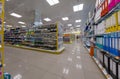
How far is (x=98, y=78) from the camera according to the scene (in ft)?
6.37

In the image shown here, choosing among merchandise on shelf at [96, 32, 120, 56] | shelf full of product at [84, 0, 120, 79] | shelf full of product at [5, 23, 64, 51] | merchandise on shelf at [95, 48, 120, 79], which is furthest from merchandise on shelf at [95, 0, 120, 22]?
shelf full of product at [5, 23, 64, 51]

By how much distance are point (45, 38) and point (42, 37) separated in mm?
303

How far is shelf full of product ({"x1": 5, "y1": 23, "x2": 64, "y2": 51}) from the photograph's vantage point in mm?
5023

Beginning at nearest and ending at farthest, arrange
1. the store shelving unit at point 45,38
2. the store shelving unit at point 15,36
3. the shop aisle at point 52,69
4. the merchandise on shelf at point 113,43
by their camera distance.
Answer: the merchandise on shelf at point 113,43
the shop aisle at point 52,69
the store shelving unit at point 45,38
the store shelving unit at point 15,36

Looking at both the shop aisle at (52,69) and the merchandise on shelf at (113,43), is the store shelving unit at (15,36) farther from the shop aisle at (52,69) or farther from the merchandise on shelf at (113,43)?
the merchandise on shelf at (113,43)

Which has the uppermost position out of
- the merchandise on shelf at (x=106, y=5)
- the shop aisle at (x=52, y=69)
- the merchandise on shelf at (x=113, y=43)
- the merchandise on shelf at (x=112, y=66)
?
the merchandise on shelf at (x=106, y=5)

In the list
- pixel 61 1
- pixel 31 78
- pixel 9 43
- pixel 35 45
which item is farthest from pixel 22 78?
pixel 9 43

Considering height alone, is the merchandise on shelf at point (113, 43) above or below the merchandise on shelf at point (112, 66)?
above

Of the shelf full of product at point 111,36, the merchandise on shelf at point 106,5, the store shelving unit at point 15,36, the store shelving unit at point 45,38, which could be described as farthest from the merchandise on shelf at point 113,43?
the store shelving unit at point 15,36

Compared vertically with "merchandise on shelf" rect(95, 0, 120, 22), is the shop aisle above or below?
below

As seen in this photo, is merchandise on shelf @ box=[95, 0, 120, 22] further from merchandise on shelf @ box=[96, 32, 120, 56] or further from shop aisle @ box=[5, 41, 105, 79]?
shop aisle @ box=[5, 41, 105, 79]

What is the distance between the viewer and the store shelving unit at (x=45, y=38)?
497cm

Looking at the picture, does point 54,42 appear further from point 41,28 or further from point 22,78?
point 22,78

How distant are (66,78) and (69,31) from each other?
24364 millimetres
